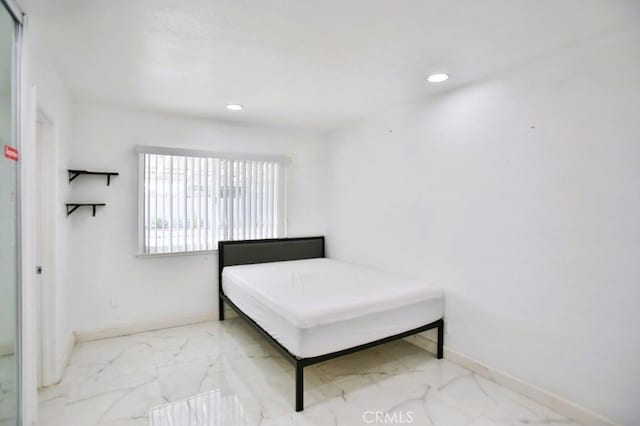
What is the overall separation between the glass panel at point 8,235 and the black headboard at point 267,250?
2.35 meters

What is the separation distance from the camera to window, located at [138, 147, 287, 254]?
378 centimetres

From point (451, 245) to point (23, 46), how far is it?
10.7 feet

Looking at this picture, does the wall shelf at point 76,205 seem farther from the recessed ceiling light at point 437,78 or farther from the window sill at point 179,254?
the recessed ceiling light at point 437,78

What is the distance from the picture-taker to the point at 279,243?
14.7 ft

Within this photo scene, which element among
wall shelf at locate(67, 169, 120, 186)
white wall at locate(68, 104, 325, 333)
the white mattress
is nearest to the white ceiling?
white wall at locate(68, 104, 325, 333)

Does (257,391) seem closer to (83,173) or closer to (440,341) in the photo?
(440,341)

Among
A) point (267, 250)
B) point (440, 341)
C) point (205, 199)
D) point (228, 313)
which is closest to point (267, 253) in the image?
point (267, 250)

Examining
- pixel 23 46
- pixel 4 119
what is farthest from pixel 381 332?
pixel 23 46

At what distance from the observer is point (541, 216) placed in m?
2.45

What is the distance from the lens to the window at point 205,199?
12.4ft

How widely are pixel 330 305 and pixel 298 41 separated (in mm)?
1804

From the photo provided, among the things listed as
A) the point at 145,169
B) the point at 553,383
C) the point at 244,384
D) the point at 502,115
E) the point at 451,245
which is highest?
the point at 502,115

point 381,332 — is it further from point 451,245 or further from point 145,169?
point 145,169
